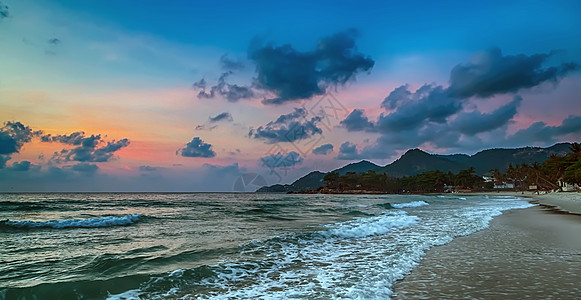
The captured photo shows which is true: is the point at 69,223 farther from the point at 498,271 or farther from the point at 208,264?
the point at 498,271

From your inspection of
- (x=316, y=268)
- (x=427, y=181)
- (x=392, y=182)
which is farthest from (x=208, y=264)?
(x=392, y=182)

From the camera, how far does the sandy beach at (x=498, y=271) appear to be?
5746 millimetres

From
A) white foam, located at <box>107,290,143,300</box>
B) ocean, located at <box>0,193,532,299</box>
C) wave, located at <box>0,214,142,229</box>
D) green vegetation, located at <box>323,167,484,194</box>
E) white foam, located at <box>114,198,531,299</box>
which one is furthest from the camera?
green vegetation, located at <box>323,167,484,194</box>

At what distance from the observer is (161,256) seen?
9.15 m

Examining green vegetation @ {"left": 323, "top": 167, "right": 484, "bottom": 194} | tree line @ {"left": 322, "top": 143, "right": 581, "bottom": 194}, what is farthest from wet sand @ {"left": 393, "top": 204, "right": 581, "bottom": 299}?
green vegetation @ {"left": 323, "top": 167, "right": 484, "bottom": 194}

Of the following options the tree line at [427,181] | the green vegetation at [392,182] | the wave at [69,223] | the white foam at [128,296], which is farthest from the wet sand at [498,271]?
the green vegetation at [392,182]

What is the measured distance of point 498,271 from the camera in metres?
7.27

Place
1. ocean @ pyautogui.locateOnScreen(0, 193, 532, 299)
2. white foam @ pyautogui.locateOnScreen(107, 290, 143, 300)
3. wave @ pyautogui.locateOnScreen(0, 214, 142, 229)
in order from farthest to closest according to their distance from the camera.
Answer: wave @ pyautogui.locateOnScreen(0, 214, 142, 229), ocean @ pyautogui.locateOnScreen(0, 193, 532, 299), white foam @ pyautogui.locateOnScreen(107, 290, 143, 300)

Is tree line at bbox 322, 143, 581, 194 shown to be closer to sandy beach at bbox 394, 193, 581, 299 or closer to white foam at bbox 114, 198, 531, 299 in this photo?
sandy beach at bbox 394, 193, 581, 299

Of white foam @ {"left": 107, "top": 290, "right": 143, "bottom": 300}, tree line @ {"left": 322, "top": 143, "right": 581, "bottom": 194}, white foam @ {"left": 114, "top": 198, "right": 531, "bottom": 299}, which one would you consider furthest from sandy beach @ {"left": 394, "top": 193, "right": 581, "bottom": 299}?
tree line @ {"left": 322, "top": 143, "right": 581, "bottom": 194}

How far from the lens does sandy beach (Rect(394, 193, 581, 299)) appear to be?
5746 millimetres

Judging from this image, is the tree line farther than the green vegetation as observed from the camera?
No

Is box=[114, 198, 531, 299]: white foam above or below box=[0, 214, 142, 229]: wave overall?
above

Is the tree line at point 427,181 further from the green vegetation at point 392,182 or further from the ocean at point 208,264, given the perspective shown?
the ocean at point 208,264
